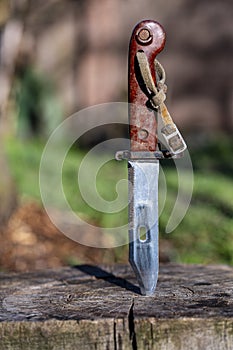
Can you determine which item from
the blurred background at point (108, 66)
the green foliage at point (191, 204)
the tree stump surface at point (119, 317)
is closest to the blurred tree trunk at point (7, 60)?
the green foliage at point (191, 204)

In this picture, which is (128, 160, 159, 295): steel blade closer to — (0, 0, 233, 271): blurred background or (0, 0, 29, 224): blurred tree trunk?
(0, 0, 29, 224): blurred tree trunk

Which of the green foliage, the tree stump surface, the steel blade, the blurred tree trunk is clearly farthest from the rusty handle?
the blurred tree trunk

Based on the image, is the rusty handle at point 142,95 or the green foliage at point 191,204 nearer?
the rusty handle at point 142,95

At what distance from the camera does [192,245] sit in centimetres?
485

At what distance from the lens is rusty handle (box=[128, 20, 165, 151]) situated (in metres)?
2.13

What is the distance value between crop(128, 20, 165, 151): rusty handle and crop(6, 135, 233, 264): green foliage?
241 centimetres

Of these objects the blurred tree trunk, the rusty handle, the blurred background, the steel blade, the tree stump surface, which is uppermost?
the blurred background

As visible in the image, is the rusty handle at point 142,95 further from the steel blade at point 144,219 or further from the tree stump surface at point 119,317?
the tree stump surface at point 119,317

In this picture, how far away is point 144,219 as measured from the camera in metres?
2.16

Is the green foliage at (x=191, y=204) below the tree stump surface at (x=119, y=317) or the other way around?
the other way around

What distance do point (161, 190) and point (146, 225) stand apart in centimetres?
413

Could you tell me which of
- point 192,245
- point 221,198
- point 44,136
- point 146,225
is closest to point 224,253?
point 192,245

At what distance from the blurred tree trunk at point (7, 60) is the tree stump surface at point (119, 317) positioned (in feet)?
10.3

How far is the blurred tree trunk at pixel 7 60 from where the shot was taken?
5.38 meters
